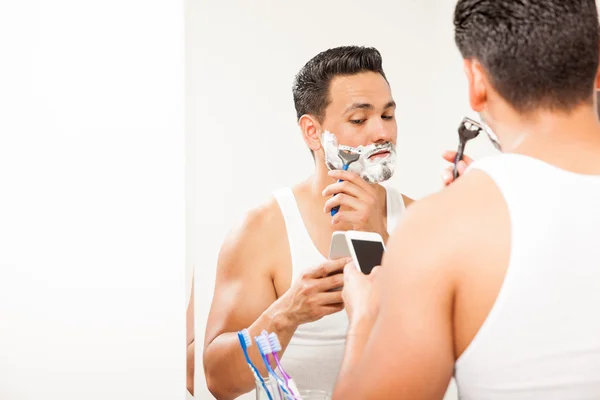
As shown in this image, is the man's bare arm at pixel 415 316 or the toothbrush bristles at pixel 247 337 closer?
the man's bare arm at pixel 415 316

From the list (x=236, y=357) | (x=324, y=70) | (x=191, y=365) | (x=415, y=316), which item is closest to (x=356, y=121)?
(x=324, y=70)

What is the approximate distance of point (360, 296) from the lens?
105cm

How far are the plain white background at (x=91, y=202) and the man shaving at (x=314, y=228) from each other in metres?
0.42

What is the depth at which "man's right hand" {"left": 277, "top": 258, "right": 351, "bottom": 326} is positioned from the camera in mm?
1534

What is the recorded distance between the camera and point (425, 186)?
1.68 meters

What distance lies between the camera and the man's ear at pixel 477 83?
0.93 metres

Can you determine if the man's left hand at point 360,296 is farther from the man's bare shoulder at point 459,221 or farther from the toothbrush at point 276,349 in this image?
the toothbrush at point 276,349

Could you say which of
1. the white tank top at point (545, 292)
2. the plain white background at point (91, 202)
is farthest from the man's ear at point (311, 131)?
the white tank top at point (545, 292)

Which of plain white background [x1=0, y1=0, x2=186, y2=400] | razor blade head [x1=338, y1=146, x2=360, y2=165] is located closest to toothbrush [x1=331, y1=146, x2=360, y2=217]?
razor blade head [x1=338, y1=146, x2=360, y2=165]

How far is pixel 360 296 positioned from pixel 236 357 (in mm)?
699

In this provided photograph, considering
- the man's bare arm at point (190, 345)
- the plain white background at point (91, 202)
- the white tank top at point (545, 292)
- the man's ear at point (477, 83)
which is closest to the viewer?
the white tank top at point (545, 292)

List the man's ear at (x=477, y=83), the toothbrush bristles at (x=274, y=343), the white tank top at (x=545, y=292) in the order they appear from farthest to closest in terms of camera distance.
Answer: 1. the toothbrush bristles at (x=274, y=343)
2. the man's ear at (x=477, y=83)
3. the white tank top at (x=545, y=292)

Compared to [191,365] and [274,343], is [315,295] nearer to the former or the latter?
[274,343]

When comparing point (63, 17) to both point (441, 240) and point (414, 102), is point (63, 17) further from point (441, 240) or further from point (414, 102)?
point (441, 240)
